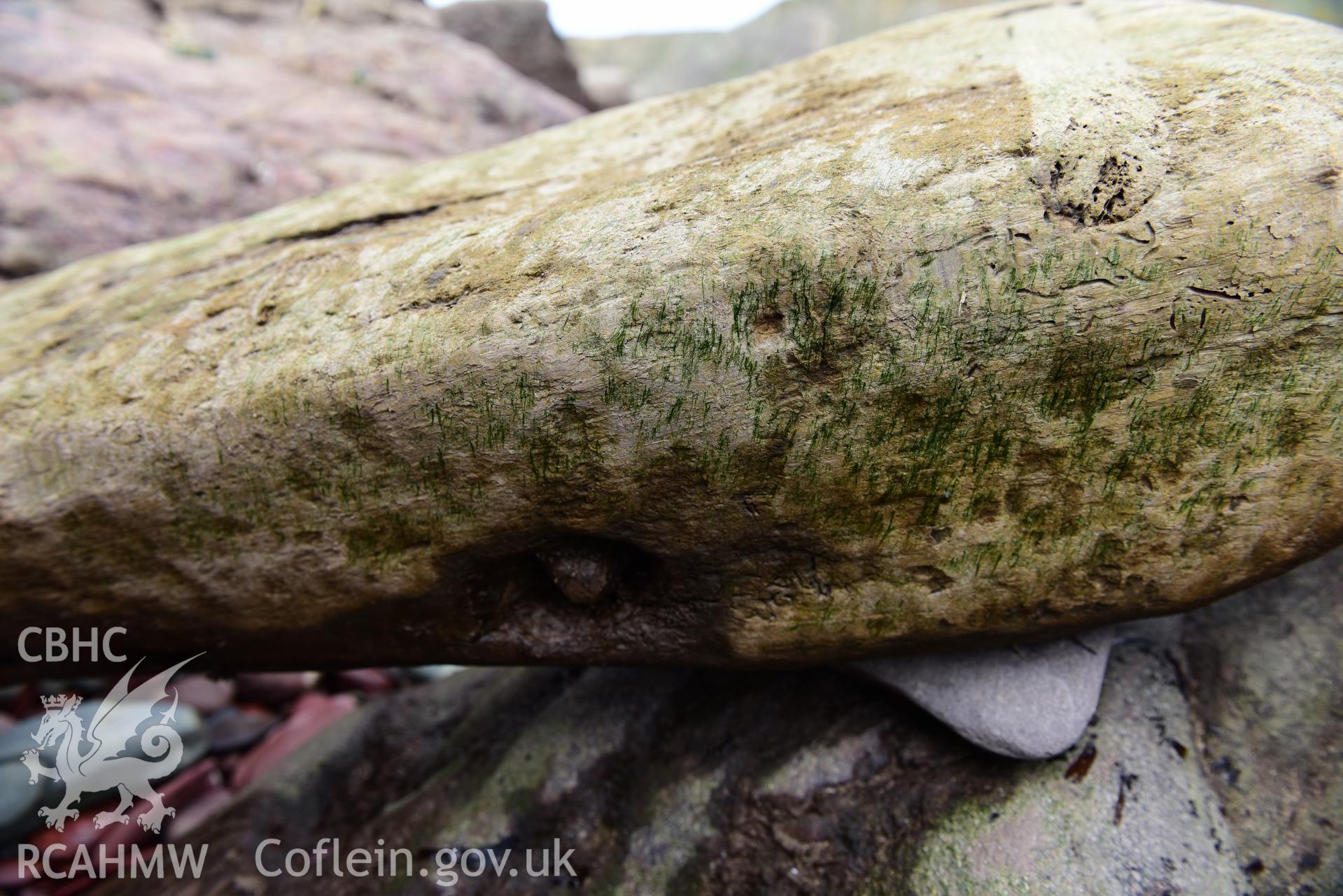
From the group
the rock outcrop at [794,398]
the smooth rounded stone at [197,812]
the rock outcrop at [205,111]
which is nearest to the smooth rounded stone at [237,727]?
the smooth rounded stone at [197,812]

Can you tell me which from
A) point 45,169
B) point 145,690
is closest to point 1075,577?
point 145,690

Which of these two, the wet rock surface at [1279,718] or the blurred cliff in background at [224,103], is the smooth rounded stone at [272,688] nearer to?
the blurred cliff in background at [224,103]

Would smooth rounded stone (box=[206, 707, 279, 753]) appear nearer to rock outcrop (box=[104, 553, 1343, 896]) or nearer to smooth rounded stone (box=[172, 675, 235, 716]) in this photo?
smooth rounded stone (box=[172, 675, 235, 716])

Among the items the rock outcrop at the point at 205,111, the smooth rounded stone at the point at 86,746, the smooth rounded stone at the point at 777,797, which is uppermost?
the rock outcrop at the point at 205,111

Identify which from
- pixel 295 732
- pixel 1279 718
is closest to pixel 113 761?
pixel 295 732

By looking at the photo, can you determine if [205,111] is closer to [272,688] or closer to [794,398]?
[272,688]

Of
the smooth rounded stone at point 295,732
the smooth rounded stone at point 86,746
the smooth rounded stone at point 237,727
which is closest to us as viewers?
the smooth rounded stone at point 86,746

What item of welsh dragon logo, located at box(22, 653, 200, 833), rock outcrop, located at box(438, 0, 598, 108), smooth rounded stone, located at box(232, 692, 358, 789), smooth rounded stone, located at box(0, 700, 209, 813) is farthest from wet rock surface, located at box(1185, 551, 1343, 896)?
rock outcrop, located at box(438, 0, 598, 108)

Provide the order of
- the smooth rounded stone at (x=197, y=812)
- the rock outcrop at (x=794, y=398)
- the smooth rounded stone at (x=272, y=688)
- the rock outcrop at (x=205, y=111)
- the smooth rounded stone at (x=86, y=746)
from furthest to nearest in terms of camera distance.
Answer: the rock outcrop at (x=205, y=111), the smooth rounded stone at (x=272, y=688), the smooth rounded stone at (x=86, y=746), the smooth rounded stone at (x=197, y=812), the rock outcrop at (x=794, y=398)
